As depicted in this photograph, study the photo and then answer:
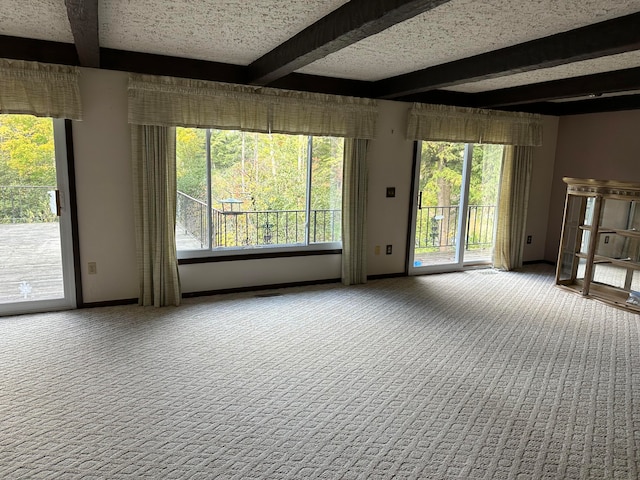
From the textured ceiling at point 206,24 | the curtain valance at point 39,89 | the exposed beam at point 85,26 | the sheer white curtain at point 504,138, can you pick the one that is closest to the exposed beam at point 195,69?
the textured ceiling at point 206,24

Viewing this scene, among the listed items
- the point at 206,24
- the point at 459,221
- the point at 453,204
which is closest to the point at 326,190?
the point at 453,204

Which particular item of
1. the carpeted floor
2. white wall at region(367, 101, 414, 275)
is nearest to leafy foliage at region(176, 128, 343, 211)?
white wall at region(367, 101, 414, 275)

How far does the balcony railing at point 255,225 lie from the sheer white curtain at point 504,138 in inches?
57.2

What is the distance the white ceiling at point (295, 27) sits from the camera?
2.44 m

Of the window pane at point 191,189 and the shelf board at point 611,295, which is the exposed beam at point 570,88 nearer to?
the shelf board at point 611,295

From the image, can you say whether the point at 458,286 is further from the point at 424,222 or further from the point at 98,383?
the point at 98,383

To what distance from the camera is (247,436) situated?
2.31 meters

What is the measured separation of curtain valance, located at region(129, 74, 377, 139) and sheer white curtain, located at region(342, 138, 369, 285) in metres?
0.22

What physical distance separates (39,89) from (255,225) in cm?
225

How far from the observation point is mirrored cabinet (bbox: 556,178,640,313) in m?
4.57

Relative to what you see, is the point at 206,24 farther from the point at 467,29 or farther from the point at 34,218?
the point at 34,218

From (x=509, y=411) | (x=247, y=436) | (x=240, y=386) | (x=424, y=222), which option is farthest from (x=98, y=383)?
(x=424, y=222)

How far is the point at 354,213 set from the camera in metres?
4.96

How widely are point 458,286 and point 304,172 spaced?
2294 millimetres
